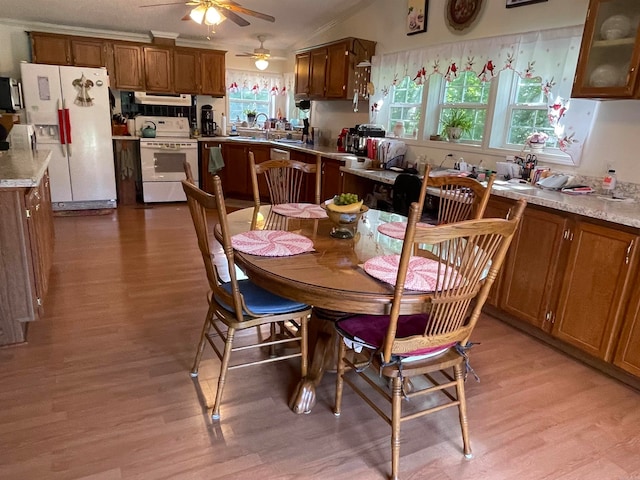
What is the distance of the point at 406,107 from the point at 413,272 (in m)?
3.37

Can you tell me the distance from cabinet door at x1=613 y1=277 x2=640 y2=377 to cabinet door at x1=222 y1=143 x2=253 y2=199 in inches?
195

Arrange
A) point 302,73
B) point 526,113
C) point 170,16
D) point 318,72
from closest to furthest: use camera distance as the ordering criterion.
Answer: point 526,113 < point 170,16 < point 318,72 < point 302,73

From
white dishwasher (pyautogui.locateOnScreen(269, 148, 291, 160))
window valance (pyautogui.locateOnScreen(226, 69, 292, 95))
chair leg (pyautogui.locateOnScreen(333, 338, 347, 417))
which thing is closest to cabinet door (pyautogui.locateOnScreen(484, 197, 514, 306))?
chair leg (pyautogui.locateOnScreen(333, 338, 347, 417))

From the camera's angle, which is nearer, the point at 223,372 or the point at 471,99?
the point at 223,372

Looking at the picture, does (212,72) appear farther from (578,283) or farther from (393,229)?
(578,283)

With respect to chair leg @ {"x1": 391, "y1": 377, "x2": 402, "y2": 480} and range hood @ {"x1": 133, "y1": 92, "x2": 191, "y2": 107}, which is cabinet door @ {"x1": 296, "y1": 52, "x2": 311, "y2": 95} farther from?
chair leg @ {"x1": 391, "y1": 377, "x2": 402, "y2": 480}

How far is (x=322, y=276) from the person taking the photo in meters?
1.60

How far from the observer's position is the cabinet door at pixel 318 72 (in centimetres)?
529

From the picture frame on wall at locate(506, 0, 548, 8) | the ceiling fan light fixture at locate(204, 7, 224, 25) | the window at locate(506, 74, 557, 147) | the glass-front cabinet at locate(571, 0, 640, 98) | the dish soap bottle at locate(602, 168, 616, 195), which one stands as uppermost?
the picture frame on wall at locate(506, 0, 548, 8)

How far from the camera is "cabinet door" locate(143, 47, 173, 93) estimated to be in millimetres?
5805

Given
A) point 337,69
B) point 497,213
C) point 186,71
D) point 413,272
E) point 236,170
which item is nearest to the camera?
point 413,272

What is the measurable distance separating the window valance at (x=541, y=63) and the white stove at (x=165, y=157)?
3.42 meters

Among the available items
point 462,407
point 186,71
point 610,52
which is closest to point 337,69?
point 186,71

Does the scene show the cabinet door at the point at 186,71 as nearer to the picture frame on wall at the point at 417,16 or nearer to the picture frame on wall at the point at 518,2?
the picture frame on wall at the point at 417,16
